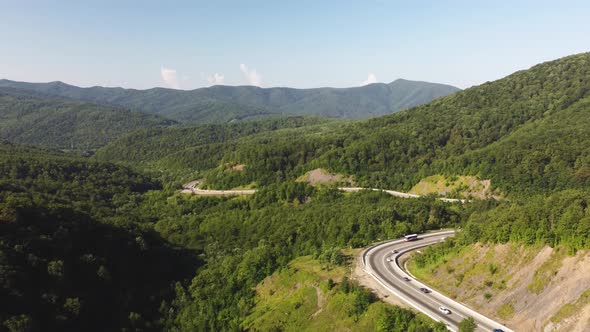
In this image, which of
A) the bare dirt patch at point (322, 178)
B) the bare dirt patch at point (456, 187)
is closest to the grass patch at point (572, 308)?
the bare dirt patch at point (456, 187)

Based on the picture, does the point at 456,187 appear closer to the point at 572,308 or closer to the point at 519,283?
the point at 519,283

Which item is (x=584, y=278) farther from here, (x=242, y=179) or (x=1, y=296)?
(x=242, y=179)

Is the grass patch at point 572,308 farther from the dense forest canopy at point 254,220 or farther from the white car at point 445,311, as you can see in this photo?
the white car at point 445,311

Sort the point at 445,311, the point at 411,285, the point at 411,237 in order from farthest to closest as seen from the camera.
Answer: the point at 411,237 → the point at 411,285 → the point at 445,311

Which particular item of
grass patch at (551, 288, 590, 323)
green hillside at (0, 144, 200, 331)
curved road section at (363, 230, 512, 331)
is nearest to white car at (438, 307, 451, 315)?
curved road section at (363, 230, 512, 331)

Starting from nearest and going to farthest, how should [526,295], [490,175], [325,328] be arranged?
[526,295], [325,328], [490,175]

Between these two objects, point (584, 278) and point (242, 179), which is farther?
point (242, 179)

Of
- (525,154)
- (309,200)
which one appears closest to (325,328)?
(309,200)

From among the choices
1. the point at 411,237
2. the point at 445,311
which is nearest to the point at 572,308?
the point at 445,311
